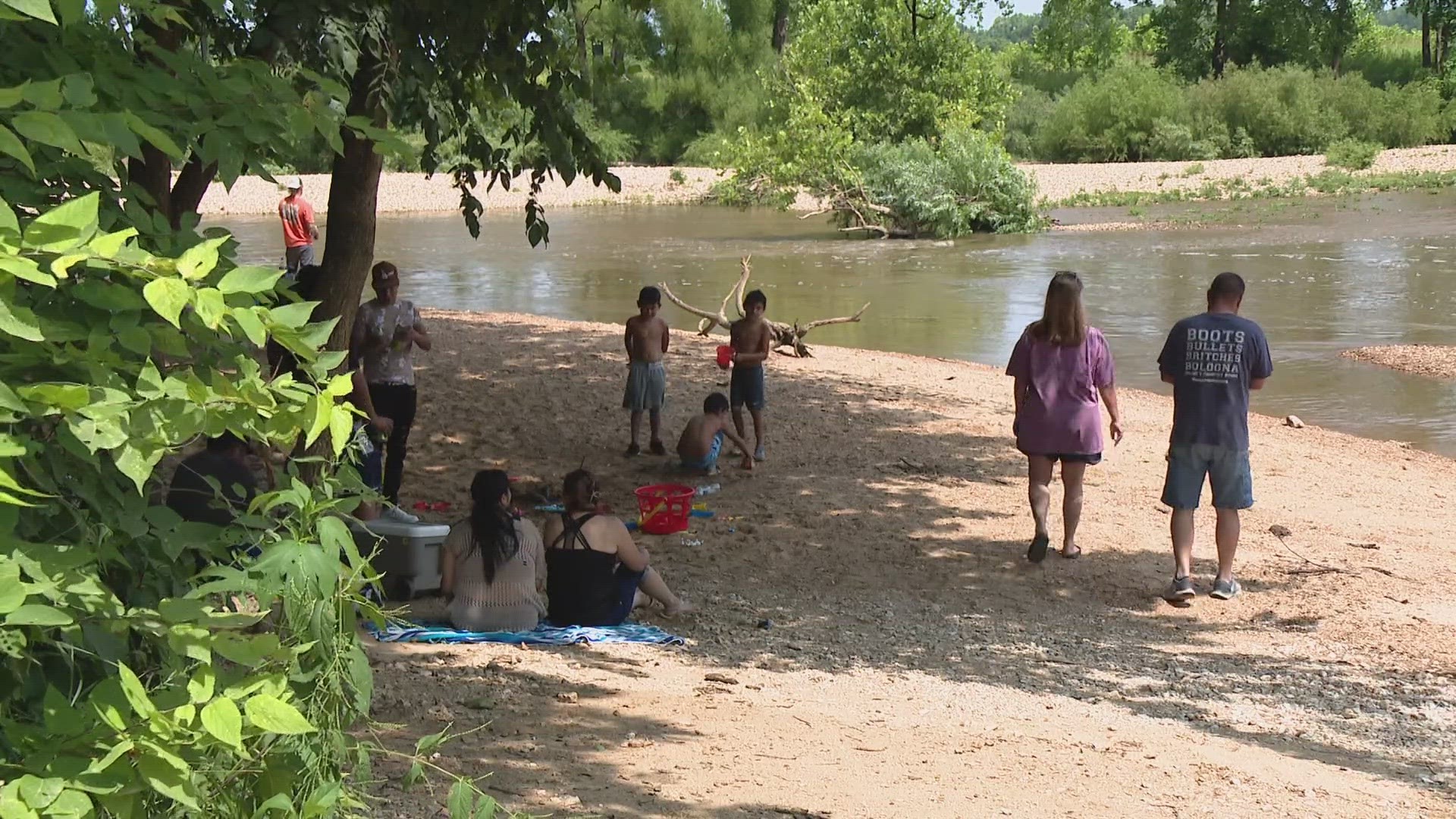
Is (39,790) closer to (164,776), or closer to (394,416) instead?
(164,776)

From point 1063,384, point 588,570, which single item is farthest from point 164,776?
point 1063,384

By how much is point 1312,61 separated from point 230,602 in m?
66.3

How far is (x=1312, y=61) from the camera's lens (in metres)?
62.5

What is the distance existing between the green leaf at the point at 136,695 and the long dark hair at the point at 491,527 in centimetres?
431

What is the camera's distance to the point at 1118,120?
177 feet

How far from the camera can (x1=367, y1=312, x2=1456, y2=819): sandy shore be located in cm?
487

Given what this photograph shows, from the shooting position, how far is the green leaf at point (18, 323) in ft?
6.73

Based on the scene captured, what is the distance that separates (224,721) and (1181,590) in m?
6.28

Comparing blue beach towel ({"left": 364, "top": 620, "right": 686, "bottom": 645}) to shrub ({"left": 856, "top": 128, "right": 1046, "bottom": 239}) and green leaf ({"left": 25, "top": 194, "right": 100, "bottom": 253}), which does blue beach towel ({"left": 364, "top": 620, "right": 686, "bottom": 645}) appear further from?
shrub ({"left": 856, "top": 128, "right": 1046, "bottom": 239})

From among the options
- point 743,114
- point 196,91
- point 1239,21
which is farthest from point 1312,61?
point 196,91

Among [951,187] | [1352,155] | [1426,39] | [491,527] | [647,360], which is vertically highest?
[1426,39]

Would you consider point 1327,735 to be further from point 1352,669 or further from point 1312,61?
point 1312,61

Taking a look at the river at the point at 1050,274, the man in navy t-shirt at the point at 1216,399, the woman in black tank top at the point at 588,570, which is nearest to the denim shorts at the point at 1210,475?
the man in navy t-shirt at the point at 1216,399

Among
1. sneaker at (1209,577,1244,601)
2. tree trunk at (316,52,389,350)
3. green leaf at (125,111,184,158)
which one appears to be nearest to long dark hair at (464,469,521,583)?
tree trunk at (316,52,389,350)
